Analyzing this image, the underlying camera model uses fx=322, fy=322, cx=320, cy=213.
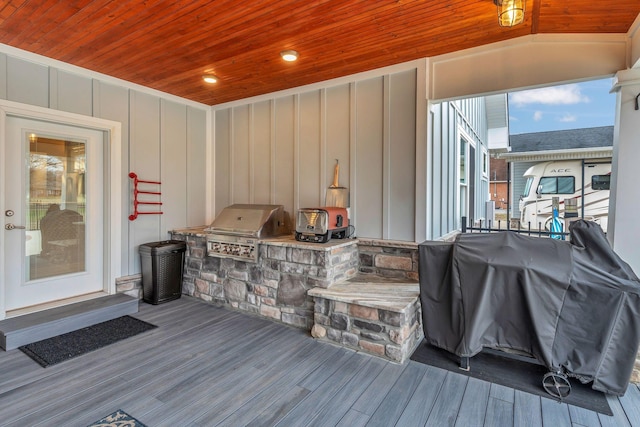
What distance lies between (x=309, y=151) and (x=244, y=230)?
1318 millimetres

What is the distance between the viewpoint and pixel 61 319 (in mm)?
3178

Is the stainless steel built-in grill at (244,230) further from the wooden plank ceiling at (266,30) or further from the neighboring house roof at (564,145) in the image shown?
the neighboring house roof at (564,145)

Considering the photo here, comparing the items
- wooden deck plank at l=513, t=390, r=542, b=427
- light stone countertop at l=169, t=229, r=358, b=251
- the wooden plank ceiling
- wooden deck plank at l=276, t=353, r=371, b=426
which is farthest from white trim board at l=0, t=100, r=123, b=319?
wooden deck plank at l=513, t=390, r=542, b=427

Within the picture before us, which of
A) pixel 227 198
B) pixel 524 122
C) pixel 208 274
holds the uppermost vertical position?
pixel 524 122

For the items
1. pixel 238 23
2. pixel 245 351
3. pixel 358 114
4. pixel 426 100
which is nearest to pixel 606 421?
pixel 245 351

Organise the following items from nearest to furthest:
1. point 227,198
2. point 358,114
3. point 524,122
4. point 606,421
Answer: point 606,421 → point 358,114 → point 227,198 → point 524,122

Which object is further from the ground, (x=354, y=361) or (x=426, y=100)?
(x=426, y=100)

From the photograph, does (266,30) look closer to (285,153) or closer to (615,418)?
(285,153)

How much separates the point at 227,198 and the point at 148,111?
62.6 inches

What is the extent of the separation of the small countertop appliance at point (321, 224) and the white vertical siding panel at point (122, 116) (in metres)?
2.30

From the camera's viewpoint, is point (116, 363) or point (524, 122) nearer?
point (116, 363)

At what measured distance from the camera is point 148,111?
4.32 metres

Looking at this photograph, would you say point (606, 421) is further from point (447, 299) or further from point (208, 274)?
point (208, 274)

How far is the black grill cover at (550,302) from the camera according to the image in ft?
6.88
